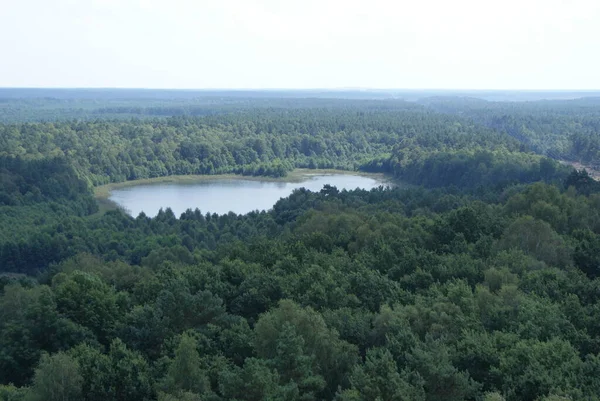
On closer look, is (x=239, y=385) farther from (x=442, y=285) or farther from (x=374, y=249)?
(x=374, y=249)

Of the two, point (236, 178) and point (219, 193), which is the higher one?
point (219, 193)

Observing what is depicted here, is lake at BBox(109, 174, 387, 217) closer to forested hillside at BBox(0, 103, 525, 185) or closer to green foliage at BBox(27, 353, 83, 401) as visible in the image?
forested hillside at BBox(0, 103, 525, 185)

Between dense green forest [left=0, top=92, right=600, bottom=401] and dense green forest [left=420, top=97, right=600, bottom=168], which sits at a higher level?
dense green forest [left=0, top=92, right=600, bottom=401]

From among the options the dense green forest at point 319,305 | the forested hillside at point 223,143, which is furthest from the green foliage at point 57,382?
the forested hillside at point 223,143

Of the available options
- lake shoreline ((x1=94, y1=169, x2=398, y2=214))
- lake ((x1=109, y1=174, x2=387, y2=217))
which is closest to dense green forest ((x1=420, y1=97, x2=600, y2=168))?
lake shoreline ((x1=94, y1=169, x2=398, y2=214))

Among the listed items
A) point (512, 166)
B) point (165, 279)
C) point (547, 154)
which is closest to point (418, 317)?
point (165, 279)

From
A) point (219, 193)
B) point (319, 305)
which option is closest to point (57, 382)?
point (319, 305)

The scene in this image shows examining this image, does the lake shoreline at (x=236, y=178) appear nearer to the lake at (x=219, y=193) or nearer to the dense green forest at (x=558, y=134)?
the lake at (x=219, y=193)

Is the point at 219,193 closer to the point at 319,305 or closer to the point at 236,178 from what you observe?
the point at 236,178
